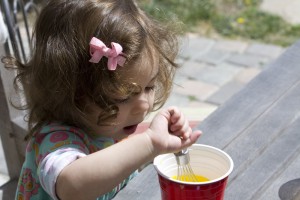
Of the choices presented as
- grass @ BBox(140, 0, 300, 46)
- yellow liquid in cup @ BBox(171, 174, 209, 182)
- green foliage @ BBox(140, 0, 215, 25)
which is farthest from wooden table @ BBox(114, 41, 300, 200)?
green foliage @ BBox(140, 0, 215, 25)

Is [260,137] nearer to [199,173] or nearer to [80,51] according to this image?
[199,173]

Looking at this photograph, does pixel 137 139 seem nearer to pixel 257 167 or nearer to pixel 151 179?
pixel 151 179

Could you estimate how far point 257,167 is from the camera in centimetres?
137

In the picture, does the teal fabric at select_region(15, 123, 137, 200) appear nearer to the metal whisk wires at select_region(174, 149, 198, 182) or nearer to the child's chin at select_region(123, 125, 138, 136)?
the child's chin at select_region(123, 125, 138, 136)

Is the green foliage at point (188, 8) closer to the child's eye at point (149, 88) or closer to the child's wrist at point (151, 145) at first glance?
the child's eye at point (149, 88)

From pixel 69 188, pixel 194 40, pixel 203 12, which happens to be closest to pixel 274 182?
pixel 69 188

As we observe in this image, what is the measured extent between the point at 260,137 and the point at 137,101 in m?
0.41

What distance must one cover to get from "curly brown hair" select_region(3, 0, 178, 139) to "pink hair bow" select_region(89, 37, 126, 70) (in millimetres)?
28

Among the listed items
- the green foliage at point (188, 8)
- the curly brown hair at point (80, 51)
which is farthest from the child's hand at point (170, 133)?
the green foliage at point (188, 8)

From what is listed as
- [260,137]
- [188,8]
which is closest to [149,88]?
[260,137]

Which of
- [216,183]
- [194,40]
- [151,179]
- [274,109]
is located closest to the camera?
[216,183]

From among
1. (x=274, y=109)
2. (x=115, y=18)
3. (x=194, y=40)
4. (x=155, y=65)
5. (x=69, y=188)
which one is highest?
(x=115, y=18)

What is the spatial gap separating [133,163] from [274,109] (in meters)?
0.66

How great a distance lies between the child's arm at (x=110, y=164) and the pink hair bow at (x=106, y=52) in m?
0.17
